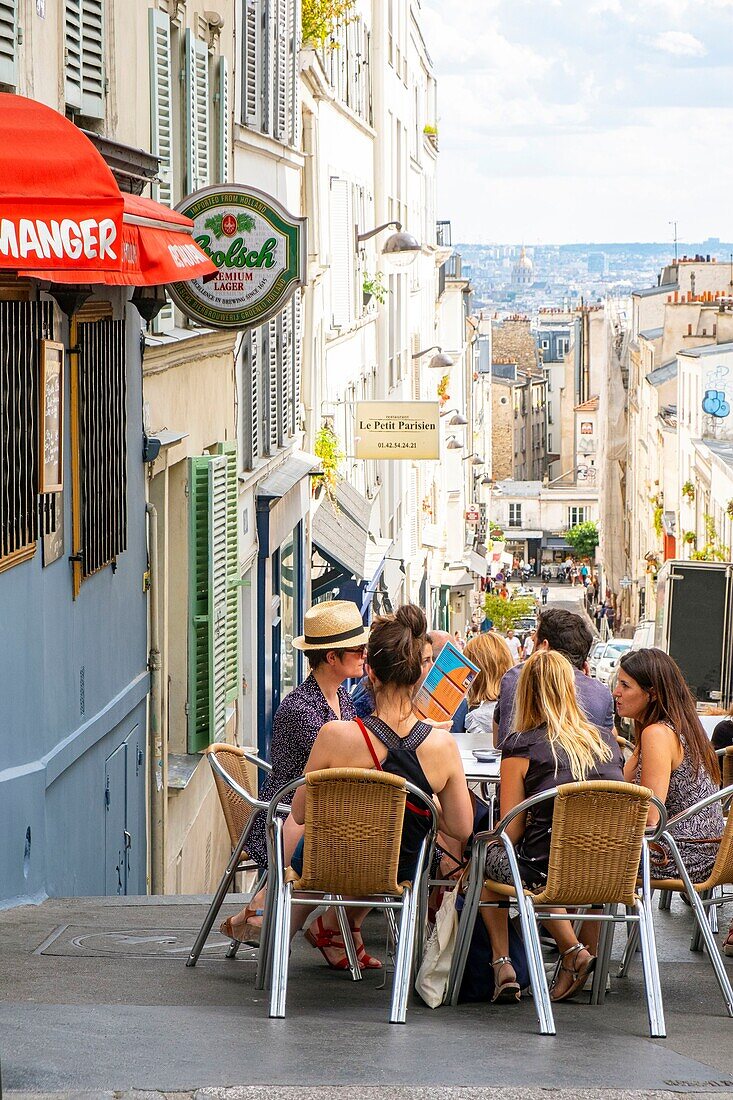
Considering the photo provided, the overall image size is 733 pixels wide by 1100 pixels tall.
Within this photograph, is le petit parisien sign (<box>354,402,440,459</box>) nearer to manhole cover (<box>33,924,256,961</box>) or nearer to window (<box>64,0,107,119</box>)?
window (<box>64,0,107,119</box>)

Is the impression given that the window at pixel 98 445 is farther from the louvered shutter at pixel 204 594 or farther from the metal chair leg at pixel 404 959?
the metal chair leg at pixel 404 959

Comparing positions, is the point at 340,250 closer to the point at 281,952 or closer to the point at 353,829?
the point at 353,829

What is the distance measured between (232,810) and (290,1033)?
197 centimetres

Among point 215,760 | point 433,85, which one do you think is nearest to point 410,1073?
point 215,760

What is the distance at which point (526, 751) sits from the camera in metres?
6.19

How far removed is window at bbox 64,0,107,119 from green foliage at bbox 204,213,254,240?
6.43ft

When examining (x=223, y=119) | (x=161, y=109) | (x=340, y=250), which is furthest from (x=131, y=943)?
(x=340, y=250)

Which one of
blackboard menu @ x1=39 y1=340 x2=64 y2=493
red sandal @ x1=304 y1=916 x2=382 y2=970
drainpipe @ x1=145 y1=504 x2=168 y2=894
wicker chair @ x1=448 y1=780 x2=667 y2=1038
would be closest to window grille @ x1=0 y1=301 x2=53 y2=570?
blackboard menu @ x1=39 y1=340 x2=64 y2=493

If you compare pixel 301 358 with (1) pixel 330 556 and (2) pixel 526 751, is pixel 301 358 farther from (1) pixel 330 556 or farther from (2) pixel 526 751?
(2) pixel 526 751

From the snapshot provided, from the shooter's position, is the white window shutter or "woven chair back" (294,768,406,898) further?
the white window shutter

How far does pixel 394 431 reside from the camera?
2462 centimetres

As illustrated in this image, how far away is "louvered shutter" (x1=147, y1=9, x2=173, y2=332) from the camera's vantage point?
406 inches

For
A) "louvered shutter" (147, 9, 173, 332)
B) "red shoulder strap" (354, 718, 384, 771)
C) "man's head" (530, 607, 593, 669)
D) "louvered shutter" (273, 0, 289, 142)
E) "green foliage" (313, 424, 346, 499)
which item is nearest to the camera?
"red shoulder strap" (354, 718, 384, 771)

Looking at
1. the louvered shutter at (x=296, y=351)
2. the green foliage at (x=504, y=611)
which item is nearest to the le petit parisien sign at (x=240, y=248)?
the louvered shutter at (x=296, y=351)
